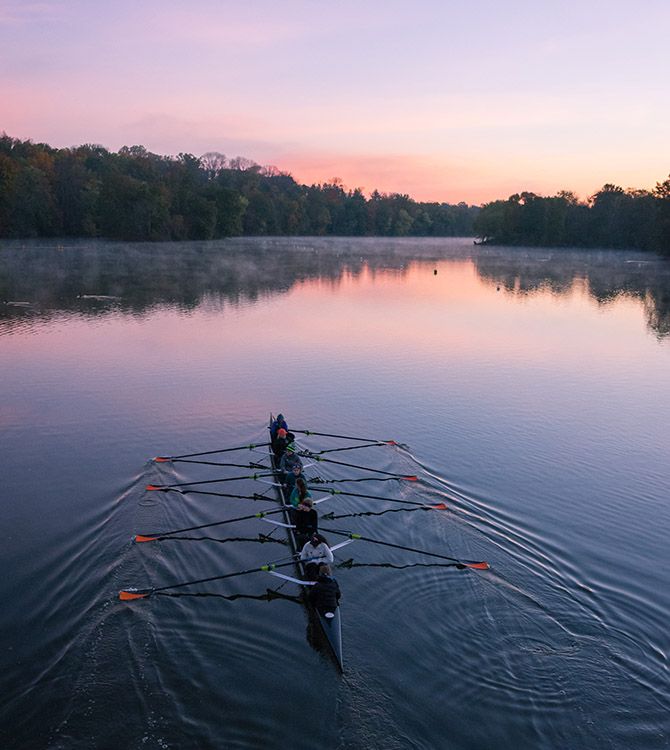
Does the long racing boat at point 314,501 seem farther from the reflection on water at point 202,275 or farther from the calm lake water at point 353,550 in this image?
the reflection on water at point 202,275

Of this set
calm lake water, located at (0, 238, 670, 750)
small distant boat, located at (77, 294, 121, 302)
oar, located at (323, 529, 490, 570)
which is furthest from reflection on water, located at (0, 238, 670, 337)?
oar, located at (323, 529, 490, 570)

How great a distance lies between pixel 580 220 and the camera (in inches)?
5290

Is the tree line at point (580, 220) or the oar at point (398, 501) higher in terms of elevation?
the tree line at point (580, 220)

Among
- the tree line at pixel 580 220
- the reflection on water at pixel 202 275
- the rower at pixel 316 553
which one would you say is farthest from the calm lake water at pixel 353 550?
the tree line at pixel 580 220

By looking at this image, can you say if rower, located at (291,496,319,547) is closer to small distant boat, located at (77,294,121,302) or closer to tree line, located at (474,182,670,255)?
small distant boat, located at (77,294,121,302)

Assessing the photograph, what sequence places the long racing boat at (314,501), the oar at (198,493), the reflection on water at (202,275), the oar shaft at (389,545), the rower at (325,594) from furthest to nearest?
1. the reflection on water at (202,275)
2. the oar at (198,493)
3. the oar shaft at (389,545)
4. the long racing boat at (314,501)
5. the rower at (325,594)

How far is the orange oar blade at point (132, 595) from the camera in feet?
37.7

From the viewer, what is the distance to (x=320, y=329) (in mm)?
39188

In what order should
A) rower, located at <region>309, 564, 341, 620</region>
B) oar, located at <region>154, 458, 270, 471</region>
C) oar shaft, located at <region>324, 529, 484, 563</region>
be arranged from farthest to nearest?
1. oar, located at <region>154, 458, 270, 471</region>
2. oar shaft, located at <region>324, 529, 484, 563</region>
3. rower, located at <region>309, 564, 341, 620</region>

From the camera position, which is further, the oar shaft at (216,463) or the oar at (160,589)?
the oar shaft at (216,463)

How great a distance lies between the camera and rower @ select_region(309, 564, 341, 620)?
10797mm

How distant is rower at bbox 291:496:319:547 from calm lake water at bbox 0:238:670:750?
93cm

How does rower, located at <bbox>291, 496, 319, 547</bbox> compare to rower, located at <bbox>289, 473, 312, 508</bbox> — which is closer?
rower, located at <bbox>291, 496, 319, 547</bbox>

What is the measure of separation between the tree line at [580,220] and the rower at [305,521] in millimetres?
110219
